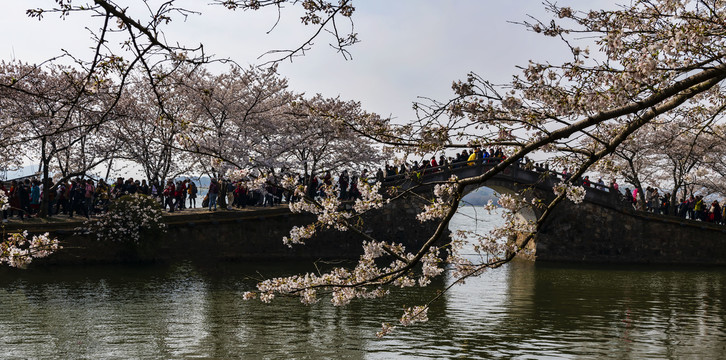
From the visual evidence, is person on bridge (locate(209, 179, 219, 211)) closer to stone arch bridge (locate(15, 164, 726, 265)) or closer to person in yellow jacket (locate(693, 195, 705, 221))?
stone arch bridge (locate(15, 164, 726, 265))

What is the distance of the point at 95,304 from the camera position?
18000 mm

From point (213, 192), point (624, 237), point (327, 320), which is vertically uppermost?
point (213, 192)

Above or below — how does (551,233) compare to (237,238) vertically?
above

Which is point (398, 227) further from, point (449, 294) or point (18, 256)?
point (18, 256)

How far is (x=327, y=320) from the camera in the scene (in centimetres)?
1688

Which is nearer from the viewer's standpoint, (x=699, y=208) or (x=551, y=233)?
(x=551, y=233)

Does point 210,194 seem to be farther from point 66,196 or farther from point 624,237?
point 624,237

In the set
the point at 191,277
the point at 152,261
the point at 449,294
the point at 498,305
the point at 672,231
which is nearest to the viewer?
the point at 498,305

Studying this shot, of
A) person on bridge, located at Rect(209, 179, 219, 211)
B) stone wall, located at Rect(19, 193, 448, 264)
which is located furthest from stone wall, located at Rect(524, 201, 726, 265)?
person on bridge, located at Rect(209, 179, 219, 211)

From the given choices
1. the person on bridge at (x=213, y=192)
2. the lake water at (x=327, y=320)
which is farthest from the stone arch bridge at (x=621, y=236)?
the person on bridge at (x=213, y=192)

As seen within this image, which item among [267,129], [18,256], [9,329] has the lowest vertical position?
[9,329]

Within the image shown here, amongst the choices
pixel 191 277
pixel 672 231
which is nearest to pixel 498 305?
pixel 191 277

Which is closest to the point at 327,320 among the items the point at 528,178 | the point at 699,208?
the point at 528,178

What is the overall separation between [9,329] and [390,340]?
7.88 m
